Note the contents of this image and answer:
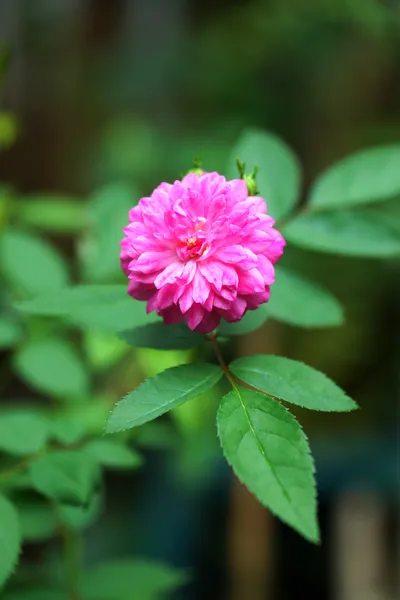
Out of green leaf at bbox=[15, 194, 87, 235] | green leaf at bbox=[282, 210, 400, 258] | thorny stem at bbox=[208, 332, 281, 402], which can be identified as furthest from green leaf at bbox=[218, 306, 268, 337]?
green leaf at bbox=[15, 194, 87, 235]

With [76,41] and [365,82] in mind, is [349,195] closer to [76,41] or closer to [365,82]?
[365,82]

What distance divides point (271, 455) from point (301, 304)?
29 centimetres

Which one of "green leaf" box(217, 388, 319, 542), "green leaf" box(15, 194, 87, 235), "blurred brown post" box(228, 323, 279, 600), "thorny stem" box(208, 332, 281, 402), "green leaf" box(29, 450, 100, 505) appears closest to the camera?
"green leaf" box(217, 388, 319, 542)

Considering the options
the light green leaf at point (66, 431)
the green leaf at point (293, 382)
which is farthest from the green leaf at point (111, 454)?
the green leaf at point (293, 382)

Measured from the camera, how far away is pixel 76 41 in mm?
2861

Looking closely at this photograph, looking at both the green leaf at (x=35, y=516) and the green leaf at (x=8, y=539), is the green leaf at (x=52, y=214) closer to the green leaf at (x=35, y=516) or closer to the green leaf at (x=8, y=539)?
the green leaf at (x=35, y=516)

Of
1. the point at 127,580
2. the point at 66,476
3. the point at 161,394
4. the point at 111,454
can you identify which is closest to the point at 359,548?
the point at 127,580

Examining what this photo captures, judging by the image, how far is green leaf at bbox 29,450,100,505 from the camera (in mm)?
583

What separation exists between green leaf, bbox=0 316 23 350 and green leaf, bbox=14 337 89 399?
0.7 inches

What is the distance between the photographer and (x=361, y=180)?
29.2 inches

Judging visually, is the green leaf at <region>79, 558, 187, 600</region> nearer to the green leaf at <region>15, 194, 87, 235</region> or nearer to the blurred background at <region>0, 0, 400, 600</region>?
the blurred background at <region>0, 0, 400, 600</region>

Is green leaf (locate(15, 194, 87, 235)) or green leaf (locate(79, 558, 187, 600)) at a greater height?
green leaf (locate(15, 194, 87, 235))

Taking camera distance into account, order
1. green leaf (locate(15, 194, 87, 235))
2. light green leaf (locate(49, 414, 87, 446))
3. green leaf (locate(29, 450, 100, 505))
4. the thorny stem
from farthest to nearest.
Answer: green leaf (locate(15, 194, 87, 235))
light green leaf (locate(49, 414, 87, 446))
green leaf (locate(29, 450, 100, 505))
the thorny stem

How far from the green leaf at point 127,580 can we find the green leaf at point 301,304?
346 mm
